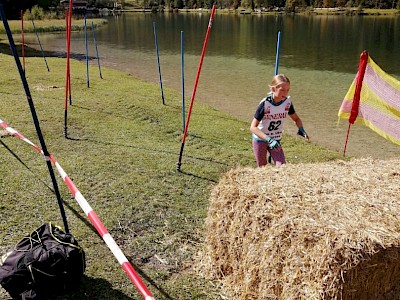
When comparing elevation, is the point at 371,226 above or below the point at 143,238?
above

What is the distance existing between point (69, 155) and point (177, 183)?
2.53 m

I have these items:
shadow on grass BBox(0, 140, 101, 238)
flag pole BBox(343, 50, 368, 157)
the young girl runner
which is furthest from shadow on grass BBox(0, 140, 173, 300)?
flag pole BBox(343, 50, 368, 157)

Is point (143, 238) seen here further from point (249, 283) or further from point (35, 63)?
point (35, 63)

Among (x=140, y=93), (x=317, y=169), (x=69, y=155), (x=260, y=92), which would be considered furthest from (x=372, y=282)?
(x=260, y=92)

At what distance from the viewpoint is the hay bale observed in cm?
327

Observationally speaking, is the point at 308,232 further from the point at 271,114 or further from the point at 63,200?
the point at 63,200

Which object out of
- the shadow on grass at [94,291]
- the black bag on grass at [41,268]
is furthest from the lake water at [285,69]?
the black bag on grass at [41,268]

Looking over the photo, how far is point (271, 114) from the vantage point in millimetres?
5793

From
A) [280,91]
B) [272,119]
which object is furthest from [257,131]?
[280,91]

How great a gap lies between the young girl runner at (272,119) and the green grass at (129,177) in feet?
4.34

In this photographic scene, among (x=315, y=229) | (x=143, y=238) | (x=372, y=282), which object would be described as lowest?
(x=143, y=238)

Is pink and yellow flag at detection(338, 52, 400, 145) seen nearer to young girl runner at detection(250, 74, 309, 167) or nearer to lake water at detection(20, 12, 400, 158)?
lake water at detection(20, 12, 400, 158)

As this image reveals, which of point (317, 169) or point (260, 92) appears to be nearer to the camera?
point (317, 169)

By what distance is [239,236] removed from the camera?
4.16m
